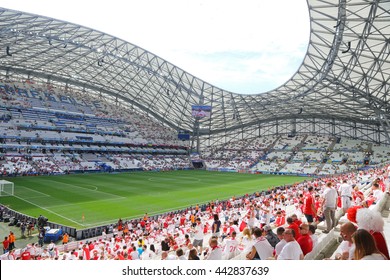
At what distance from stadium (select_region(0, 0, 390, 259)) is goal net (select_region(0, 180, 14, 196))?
65 centimetres

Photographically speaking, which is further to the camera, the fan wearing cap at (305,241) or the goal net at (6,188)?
the goal net at (6,188)

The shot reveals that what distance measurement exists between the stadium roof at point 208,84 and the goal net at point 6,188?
1753cm

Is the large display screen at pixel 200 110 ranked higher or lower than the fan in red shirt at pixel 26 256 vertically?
higher

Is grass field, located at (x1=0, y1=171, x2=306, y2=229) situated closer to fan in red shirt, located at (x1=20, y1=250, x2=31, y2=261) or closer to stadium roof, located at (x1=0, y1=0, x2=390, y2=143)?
fan in red shirt, located at (x1=20, y1=250, x2=31, y2=261)

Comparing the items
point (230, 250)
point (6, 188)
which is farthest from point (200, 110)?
point (230, 250)

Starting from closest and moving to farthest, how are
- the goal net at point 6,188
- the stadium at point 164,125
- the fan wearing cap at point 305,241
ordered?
the fan wearing cap at point 305,241 → the stadium at point 164,125 → the goal net at point 6,188

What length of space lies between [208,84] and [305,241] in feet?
175

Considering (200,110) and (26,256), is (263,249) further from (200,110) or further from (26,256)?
(200,110)

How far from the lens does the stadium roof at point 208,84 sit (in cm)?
3055

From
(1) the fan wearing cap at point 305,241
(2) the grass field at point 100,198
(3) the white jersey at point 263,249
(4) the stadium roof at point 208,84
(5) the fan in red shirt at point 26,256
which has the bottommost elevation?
(2) the grass field at point 100,198

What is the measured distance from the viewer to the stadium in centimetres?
2903

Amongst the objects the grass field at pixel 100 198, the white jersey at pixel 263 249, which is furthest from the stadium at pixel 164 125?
the white jersey at pixel 263 249

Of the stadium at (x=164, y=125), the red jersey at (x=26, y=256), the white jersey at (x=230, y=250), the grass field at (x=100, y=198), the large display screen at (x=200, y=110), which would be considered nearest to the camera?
the white jersey at (x=230, y=250)

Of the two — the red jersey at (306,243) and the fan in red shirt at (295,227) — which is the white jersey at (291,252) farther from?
the fan in red shirt at (295,227)
